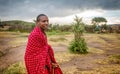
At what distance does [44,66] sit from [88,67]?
6777 mm

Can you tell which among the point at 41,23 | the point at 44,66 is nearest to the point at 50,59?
the point at 44,66

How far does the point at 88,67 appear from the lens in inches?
442

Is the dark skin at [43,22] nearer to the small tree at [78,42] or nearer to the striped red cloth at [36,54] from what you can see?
the striped red cloth at [36,54]

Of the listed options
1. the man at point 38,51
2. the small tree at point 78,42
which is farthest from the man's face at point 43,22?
the small tree at point 78,42

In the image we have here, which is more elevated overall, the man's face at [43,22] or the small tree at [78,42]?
the man's face at [43,22]

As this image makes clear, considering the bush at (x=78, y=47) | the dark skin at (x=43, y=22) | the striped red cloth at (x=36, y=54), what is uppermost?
the dark skin at (x=43, y=22)

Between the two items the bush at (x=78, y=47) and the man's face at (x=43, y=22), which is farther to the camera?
the bush at (x=78, y=47)

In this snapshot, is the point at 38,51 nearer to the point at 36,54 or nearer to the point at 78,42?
the point at 36,54

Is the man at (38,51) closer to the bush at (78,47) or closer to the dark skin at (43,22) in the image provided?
the dark skin at (43,22)

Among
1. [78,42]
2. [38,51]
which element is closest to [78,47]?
[78,42]

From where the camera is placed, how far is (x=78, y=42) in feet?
52.9

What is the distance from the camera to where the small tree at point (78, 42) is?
15.9 metres

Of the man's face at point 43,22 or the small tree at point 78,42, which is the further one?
the small tree at point 78,42

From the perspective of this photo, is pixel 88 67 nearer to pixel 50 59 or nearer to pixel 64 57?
pixel 64 57
